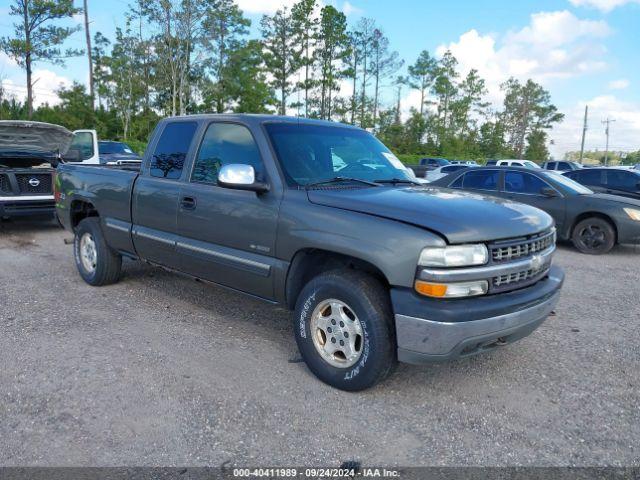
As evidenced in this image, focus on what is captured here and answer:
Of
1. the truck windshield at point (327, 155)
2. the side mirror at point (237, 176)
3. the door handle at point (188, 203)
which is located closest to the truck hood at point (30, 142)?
the door handle at point (188, 203)

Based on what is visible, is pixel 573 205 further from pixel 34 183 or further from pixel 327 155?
pixel 34 183

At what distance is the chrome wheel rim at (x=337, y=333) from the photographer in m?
3.30

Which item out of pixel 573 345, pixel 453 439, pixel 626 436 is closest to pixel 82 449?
pixel 453 439

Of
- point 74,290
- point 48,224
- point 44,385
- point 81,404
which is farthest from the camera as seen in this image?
point 48,224

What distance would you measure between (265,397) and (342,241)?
1.15 m

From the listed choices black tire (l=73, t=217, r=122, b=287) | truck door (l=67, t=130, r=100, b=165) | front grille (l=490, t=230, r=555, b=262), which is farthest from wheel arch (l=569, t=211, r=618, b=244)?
truck door (l=67, t=130, r=100, b=165)

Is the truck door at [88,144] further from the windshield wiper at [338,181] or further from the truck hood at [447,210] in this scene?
the truck hood at [447,210]

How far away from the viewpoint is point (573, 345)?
4.31 meters

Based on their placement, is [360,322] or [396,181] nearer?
[360,322]

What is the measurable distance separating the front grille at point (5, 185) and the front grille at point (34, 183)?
0.58 feet

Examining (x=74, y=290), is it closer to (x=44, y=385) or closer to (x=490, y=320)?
(x=44, y=385)

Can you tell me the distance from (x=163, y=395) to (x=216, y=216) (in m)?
1.44

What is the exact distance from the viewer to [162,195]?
4605 mm

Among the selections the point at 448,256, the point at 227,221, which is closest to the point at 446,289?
the point at 448,256
